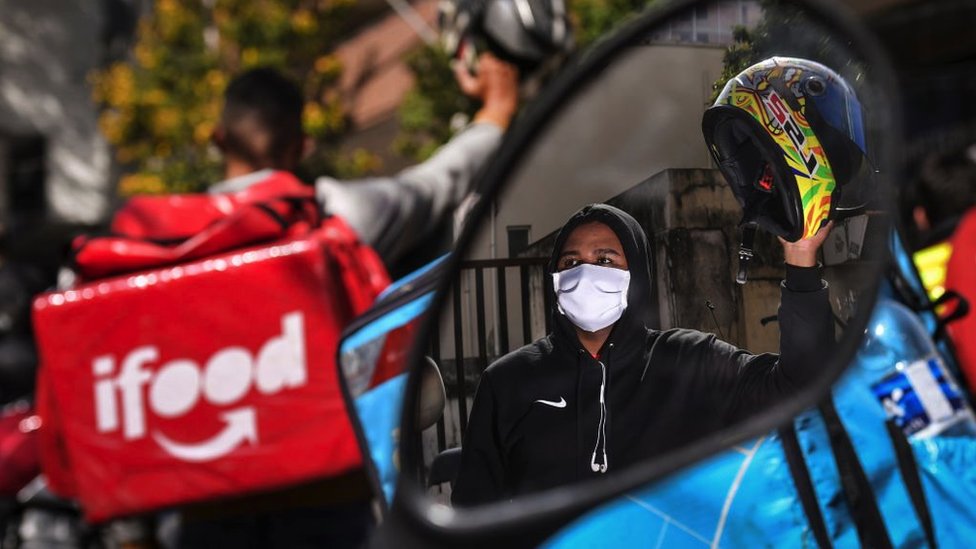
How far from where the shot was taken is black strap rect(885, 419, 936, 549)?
2.51 feet

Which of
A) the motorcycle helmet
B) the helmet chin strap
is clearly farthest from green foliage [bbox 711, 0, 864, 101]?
the motorcycle helmet

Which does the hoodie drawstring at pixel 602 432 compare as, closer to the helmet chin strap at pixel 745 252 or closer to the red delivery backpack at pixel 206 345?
the helmet chin strap at pixel 745 252

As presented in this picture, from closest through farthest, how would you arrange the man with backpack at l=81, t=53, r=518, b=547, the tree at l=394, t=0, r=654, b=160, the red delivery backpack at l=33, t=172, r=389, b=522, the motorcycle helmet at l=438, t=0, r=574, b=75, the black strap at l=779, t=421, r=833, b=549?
the black strap at l=779, t=421, r=833, b=549, the red delivery backpack at l=33, t=172, r=389, b=522, the man with backpack at l=81, t=53, r=518, b=547, the motorcycle helmet at l=438, t=0, r=574, b=75, the tree at l=394, t=0, r=654, b=160

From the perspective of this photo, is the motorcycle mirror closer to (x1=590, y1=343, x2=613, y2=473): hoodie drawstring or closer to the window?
(x1=590, y1=343, x2=613, y2=473): hoodie drawstring

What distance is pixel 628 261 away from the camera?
1.95 feet

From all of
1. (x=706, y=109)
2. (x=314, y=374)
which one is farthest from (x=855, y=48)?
(x=314, y=374)

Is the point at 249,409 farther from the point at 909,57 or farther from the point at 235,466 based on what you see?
the point at 909,57

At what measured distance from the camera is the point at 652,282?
0.59m

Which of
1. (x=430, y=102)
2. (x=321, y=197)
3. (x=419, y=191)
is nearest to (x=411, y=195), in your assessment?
(x=419, y=191)

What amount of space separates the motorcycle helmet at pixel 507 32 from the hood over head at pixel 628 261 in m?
1.38

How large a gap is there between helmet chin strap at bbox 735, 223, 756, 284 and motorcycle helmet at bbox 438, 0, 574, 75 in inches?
54.9

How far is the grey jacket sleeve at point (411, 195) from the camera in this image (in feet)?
5.77

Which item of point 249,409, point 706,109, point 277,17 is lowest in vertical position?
point 249,409

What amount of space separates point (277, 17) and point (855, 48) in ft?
24.0
